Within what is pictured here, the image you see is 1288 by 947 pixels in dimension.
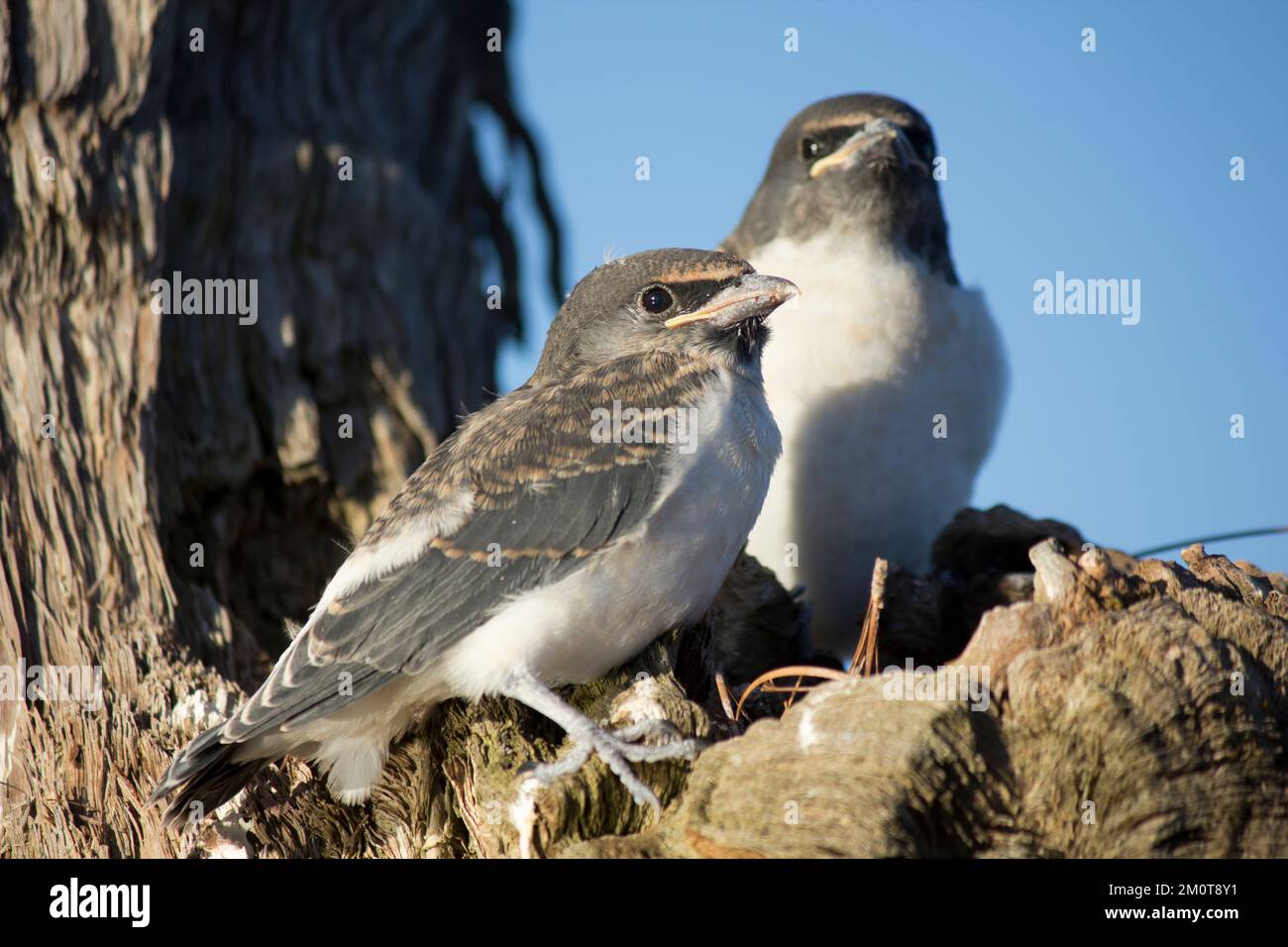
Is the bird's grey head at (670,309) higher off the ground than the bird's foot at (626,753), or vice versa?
the bird's grey head at (670,309)

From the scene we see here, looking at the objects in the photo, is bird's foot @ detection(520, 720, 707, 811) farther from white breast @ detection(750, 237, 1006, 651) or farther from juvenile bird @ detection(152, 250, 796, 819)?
white breast @ detection(750, 237, 1006, 651)

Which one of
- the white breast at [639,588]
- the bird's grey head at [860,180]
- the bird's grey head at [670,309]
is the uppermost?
the bird's grey head at [860,180]

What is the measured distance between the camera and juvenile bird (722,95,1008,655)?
6.23 metres

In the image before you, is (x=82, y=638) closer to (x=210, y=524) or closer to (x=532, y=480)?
(x=210, y=524)

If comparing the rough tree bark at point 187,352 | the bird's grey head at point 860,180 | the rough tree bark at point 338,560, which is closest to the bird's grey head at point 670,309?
the rough tree bark at point 338,560

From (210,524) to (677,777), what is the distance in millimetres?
3163

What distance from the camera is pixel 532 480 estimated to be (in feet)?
13.9

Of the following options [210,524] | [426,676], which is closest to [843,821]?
[426,676]

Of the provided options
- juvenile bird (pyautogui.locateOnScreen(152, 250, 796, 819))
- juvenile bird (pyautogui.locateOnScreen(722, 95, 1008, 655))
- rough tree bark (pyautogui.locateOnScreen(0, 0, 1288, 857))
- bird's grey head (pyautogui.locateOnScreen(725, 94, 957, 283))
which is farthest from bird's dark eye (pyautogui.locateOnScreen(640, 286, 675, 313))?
bird's grey head (pyautogui.locateOnScreen(725, 94, 957, 283))

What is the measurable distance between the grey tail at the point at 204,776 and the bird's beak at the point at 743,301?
1959mm

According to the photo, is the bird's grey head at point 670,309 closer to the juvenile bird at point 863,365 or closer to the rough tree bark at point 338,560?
the rough tree bark at point 338,560

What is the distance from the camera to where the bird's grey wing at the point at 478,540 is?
13.1ft

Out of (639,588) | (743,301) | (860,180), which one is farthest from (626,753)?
(860,180)

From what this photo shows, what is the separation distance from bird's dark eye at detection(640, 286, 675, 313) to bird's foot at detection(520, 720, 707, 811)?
158 centimetres
